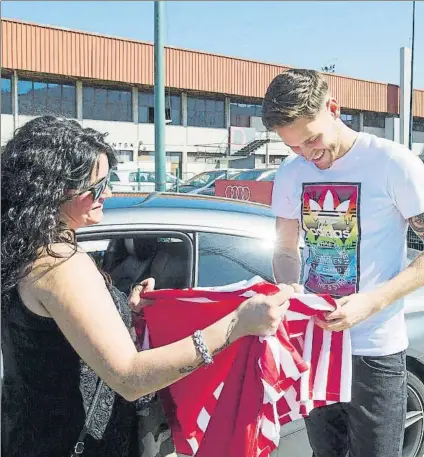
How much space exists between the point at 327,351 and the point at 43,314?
0.92m

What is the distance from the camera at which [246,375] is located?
1.66 m

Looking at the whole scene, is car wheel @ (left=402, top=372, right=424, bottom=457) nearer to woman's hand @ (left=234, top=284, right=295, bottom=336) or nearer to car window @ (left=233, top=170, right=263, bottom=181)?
woman's hand @ (left=234, top=284, right=295, bottom=336)

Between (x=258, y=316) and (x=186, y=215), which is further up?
(x=186, y=215)

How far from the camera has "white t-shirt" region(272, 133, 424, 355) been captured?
1829mm

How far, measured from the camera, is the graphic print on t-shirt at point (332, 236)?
75.7 inches

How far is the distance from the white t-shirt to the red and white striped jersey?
0.19 metres

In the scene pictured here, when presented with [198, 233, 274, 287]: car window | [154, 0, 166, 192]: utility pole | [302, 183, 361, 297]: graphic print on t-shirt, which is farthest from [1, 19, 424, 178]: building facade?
[302, 183, 361, 297]: graphic print on t-shirt

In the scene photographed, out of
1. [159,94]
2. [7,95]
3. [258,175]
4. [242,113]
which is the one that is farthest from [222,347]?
[242,113]

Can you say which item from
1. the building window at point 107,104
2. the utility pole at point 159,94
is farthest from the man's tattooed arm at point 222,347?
the building window at point 107,104

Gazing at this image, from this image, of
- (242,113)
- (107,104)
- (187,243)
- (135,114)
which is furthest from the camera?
(242,113)

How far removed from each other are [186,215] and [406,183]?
0.97m

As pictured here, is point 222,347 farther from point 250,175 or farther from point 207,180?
point 207,180

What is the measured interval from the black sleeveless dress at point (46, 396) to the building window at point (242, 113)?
122ft

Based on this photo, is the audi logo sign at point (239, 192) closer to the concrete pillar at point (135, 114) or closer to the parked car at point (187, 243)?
the parked car at point (187, 243)
